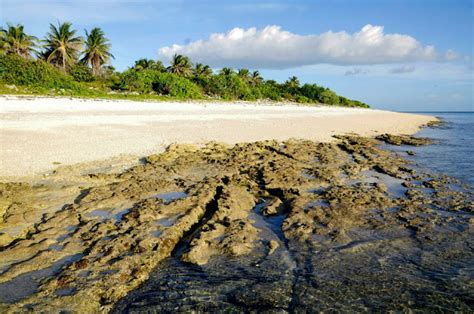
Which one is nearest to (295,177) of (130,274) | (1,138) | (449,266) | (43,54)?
(449,266)

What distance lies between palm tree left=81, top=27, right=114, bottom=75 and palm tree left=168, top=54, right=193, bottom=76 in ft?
43.9

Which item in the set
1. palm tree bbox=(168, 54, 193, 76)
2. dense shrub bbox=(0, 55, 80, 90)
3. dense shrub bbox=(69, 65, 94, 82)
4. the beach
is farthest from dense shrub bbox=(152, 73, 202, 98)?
the beach

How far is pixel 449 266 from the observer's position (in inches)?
192

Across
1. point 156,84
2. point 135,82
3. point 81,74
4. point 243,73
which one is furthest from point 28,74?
point 243,73

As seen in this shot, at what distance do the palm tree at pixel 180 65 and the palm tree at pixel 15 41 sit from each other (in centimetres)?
2264

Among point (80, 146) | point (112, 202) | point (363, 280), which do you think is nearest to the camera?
point (363, 280)

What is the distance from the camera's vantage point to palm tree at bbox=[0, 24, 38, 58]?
37.7 m

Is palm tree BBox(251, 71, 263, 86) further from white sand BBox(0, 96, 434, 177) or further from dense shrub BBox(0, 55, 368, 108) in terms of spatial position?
white sand BBox(0, 96, 434, 177)

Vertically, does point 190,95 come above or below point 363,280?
above

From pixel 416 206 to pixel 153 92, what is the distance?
3766cm

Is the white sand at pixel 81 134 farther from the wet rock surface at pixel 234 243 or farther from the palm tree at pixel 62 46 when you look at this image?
the palm tree at pixel 62 46

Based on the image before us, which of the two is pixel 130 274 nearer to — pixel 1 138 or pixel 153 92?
pixel 1 138

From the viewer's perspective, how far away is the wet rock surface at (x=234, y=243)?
4.09m

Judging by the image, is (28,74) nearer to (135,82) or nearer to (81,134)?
(135,82)
